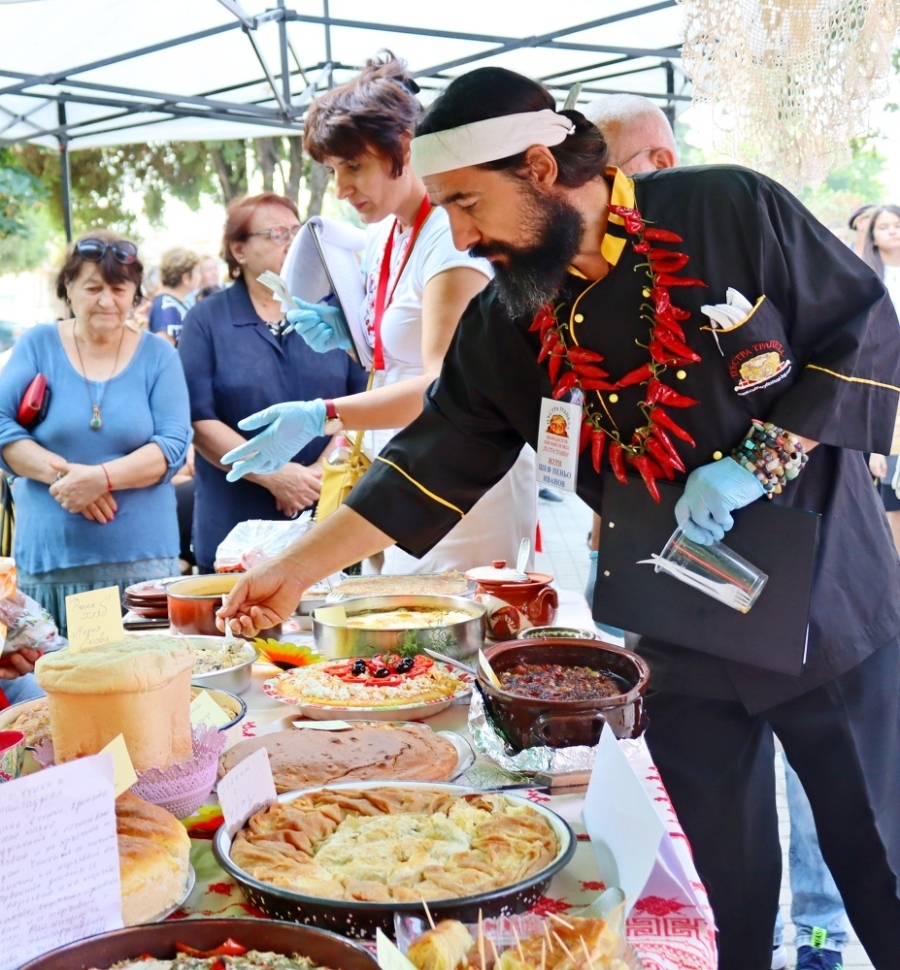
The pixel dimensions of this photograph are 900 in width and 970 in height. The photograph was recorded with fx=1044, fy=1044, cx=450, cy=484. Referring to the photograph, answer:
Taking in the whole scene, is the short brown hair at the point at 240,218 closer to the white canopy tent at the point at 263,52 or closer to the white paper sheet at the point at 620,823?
the white canopy tent at the point at 263,52

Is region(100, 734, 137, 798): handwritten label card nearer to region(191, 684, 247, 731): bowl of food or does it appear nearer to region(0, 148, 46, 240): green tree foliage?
region(191, 684, 247, 731): bowl of food

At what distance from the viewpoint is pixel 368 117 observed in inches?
91.9

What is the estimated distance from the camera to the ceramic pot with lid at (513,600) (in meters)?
1.96

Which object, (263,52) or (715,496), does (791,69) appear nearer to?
(715,496)

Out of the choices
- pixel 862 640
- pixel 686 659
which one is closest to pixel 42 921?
pixel 686 659

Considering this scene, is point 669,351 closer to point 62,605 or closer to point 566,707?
point 566,707

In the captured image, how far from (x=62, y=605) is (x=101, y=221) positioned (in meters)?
12.0

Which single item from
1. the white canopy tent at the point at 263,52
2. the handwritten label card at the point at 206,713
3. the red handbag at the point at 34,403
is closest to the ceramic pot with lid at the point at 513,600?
the handwritten label card at the point at 206,713

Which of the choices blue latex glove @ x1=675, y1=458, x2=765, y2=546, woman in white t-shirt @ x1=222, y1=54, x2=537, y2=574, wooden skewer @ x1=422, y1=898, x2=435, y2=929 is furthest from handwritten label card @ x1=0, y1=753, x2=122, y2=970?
woman in white t-shirt @ x1=222, y1=54, x2=537, y2=574

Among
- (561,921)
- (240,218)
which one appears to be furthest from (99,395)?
(561,921)

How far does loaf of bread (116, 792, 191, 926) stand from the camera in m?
0.95

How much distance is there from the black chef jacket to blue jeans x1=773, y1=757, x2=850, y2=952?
0.83 metres

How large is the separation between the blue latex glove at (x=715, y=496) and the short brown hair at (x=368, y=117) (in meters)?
1.19

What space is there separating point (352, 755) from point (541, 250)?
33.0 inches
